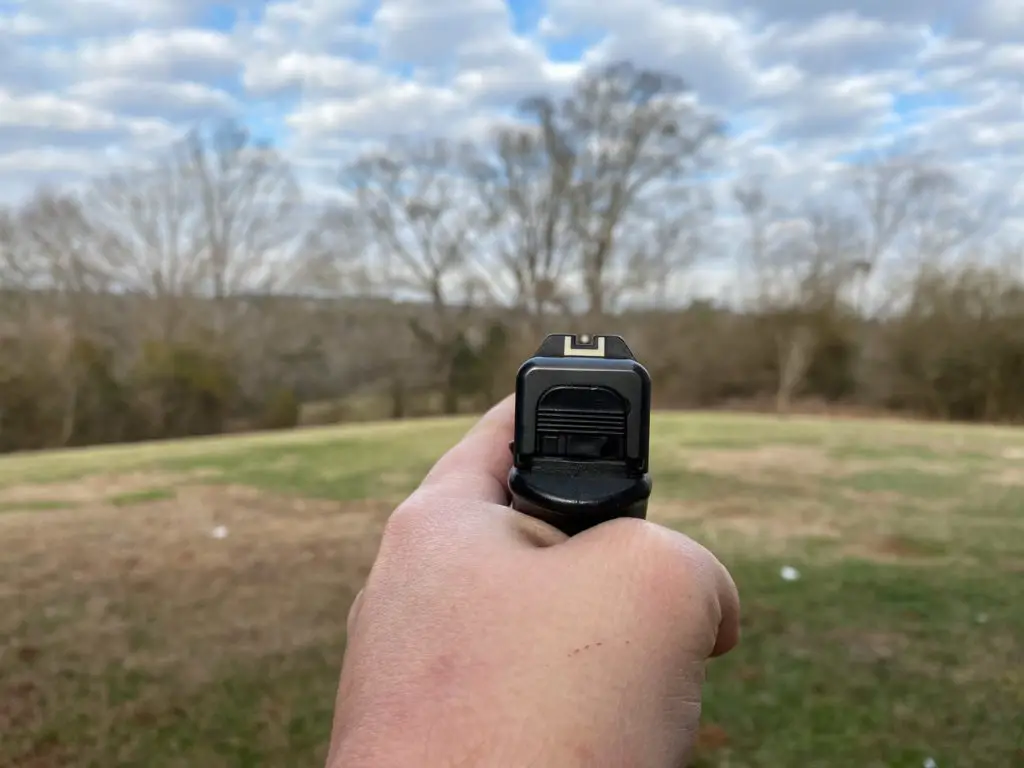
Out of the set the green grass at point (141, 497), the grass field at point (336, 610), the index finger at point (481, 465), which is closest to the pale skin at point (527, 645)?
the index finger at point (481, 465)

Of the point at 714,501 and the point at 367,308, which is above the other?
the point at 367,308

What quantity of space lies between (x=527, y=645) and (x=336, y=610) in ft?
14.3

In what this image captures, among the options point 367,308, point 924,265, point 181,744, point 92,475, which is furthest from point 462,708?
point 924,265

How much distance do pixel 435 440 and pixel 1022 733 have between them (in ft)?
31.1

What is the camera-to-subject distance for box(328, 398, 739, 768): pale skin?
0.65m

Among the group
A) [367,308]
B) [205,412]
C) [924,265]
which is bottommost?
[205,412]

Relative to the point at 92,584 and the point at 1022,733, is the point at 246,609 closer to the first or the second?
the point at 92,584

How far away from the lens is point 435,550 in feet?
2.61

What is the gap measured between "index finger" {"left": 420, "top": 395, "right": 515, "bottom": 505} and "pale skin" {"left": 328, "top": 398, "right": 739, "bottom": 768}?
0.05 m

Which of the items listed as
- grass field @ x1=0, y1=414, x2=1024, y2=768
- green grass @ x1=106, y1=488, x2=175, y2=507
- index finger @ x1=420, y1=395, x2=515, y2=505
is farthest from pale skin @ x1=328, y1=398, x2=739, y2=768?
green grass @ x1=106, y1=488, x2=175, y2=507

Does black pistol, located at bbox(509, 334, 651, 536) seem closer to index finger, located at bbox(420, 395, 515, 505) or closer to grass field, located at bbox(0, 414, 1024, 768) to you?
index finger, located at bbox(420, 395, 515, 505)

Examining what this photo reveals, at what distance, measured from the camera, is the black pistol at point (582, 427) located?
87 cm

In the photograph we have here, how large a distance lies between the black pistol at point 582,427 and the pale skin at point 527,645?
61 mm

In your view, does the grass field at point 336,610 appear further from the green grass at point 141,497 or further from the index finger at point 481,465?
the index finger at point 481,465
